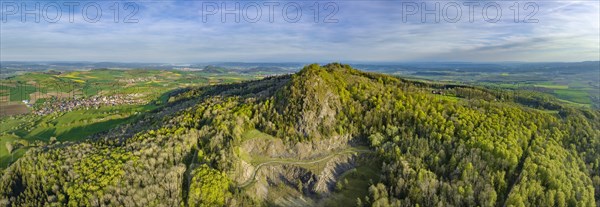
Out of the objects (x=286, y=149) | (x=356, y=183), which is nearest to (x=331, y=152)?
(x=356, y=183)

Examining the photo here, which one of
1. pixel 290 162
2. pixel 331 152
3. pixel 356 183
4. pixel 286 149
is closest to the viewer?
pixel 356 183

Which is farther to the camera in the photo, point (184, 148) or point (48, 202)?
point (184, 148)

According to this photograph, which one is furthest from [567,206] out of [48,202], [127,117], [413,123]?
[127,117]

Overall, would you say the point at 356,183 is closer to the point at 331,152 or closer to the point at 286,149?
the point at 331,152

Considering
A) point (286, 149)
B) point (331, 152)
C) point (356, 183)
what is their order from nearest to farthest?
point (356, 183) < point (286, 149) < point (331, 152)

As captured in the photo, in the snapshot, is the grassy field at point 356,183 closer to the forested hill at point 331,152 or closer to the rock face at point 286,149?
the forested hill at point 331,152

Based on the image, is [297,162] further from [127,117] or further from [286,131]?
[127,117]

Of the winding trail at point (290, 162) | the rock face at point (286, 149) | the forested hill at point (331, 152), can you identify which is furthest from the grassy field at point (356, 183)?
the rock face at point (286, 149)

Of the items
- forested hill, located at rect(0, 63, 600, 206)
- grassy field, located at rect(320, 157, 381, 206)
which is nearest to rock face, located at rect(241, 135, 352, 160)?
forested hill, located at rect(0, 63, 600, 206)
